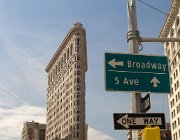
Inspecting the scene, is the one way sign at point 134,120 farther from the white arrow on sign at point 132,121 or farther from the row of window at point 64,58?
the row of window at point 64,58

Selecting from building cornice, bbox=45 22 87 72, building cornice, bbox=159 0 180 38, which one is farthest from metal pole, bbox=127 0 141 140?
building cornice, bbox=45 22 87 72

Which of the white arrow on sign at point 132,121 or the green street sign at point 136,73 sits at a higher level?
the green street sign at point 136,73

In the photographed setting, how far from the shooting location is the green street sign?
965 cm

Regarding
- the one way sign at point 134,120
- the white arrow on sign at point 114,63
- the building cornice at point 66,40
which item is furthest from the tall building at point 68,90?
the one way sign at point 134,120

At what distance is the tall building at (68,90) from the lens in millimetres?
135125

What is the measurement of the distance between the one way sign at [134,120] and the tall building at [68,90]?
124 meters

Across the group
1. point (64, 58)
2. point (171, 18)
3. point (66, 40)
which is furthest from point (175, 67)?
point (64, 58)

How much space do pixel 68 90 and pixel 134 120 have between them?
137129 mm

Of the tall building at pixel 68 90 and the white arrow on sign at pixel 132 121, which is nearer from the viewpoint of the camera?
the white arrow on sign at pixel 132 121

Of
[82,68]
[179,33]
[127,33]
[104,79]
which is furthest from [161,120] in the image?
[82,68]

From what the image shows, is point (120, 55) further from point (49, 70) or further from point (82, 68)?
point (49, 70)

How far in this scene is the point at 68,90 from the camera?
145625 millimetres

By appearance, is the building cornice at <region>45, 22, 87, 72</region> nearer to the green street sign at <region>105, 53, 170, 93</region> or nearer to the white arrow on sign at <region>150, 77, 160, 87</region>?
the green street sign at <region>105, 53, 170, 93</region>

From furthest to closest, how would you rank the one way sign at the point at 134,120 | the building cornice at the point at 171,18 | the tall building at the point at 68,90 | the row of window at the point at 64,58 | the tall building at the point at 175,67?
the row of window at the point at 64,58
the tall building at the point at 68,90
the building cornice at the point at 171,18
the tall building at the point at 175,67
the one way sign at the point at 134,120
